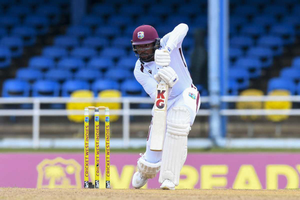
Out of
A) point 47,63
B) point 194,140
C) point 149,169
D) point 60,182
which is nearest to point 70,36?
point 47,63

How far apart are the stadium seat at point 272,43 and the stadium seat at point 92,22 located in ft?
14.3

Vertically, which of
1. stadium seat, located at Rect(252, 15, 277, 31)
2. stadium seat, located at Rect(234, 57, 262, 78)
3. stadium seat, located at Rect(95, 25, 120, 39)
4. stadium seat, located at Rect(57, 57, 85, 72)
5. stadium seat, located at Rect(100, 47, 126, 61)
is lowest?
stadium seat, located at Rect(234, 57, 262, 78)

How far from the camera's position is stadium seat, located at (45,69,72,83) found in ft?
41.8

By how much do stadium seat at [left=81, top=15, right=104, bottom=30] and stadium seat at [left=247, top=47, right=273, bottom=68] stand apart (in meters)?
4.23

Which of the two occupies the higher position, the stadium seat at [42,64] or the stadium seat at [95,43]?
the stadium seat at [95,43]

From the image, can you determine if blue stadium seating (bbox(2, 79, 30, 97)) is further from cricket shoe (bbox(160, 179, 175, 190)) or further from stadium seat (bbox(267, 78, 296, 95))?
cricket shoe (bbox(160, 179, 175, 190))

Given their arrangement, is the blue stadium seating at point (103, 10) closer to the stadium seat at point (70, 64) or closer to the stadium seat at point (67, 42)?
the stadium seat at point (67, 42)

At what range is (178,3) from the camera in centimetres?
1628

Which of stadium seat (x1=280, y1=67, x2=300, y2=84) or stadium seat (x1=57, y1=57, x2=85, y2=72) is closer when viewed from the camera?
stadium seat (x1=280, y1=67, x2=300, y2=84)

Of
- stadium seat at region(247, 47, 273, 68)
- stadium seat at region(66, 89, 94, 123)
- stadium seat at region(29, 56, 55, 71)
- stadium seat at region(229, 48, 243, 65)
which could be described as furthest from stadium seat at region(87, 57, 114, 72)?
stadium seat at region(247, 47, 273, 68)

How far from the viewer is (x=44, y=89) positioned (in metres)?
12.0

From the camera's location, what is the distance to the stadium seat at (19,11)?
52.7ft

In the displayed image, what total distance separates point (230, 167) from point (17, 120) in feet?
13.8

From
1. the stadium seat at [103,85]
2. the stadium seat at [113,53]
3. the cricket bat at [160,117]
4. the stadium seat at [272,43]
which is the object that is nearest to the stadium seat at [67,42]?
the stadium seat at [113,53]
